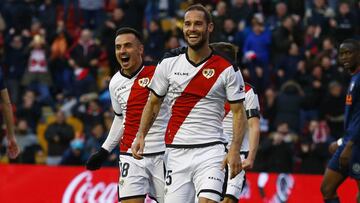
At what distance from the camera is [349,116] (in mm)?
14227

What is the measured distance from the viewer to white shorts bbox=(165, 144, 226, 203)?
1135cm

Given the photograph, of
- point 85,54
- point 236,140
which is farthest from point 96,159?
point 85,54

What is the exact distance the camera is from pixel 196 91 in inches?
452

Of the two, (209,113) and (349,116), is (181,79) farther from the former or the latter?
(349,116)

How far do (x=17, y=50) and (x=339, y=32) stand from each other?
777 centimetres

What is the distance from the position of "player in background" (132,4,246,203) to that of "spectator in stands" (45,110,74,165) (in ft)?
38.4

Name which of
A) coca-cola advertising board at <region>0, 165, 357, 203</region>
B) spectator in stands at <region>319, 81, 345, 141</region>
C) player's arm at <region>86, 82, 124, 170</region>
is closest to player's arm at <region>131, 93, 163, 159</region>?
player's arm at <region>86, 82, 124, 170</region>

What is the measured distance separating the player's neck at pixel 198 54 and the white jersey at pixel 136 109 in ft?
5.27

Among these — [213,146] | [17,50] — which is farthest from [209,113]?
[17,50]

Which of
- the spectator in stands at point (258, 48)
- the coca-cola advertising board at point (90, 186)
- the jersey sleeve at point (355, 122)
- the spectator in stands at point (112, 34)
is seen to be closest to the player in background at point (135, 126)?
the jersey sleeve at point (355, 122)

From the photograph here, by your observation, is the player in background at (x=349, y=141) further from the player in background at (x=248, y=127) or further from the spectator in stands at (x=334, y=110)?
the spectator in stands at (x=334, y=110)

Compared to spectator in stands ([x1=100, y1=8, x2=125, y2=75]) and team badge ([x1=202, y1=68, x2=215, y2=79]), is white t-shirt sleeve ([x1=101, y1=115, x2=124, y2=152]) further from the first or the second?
spectator in stands ([x1=100, y1=8, x2=125, y2=75])

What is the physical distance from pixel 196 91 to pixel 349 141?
323 centimetres

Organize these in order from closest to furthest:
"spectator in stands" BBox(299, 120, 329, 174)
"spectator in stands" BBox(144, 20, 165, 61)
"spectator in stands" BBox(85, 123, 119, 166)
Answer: "spectator in stands" BBox(299, 120, 329, 174) < "spectator in stands" BBox(85, 123, 119, 166) < "spectator in stands" BBox(144, 20, 165, 61)
